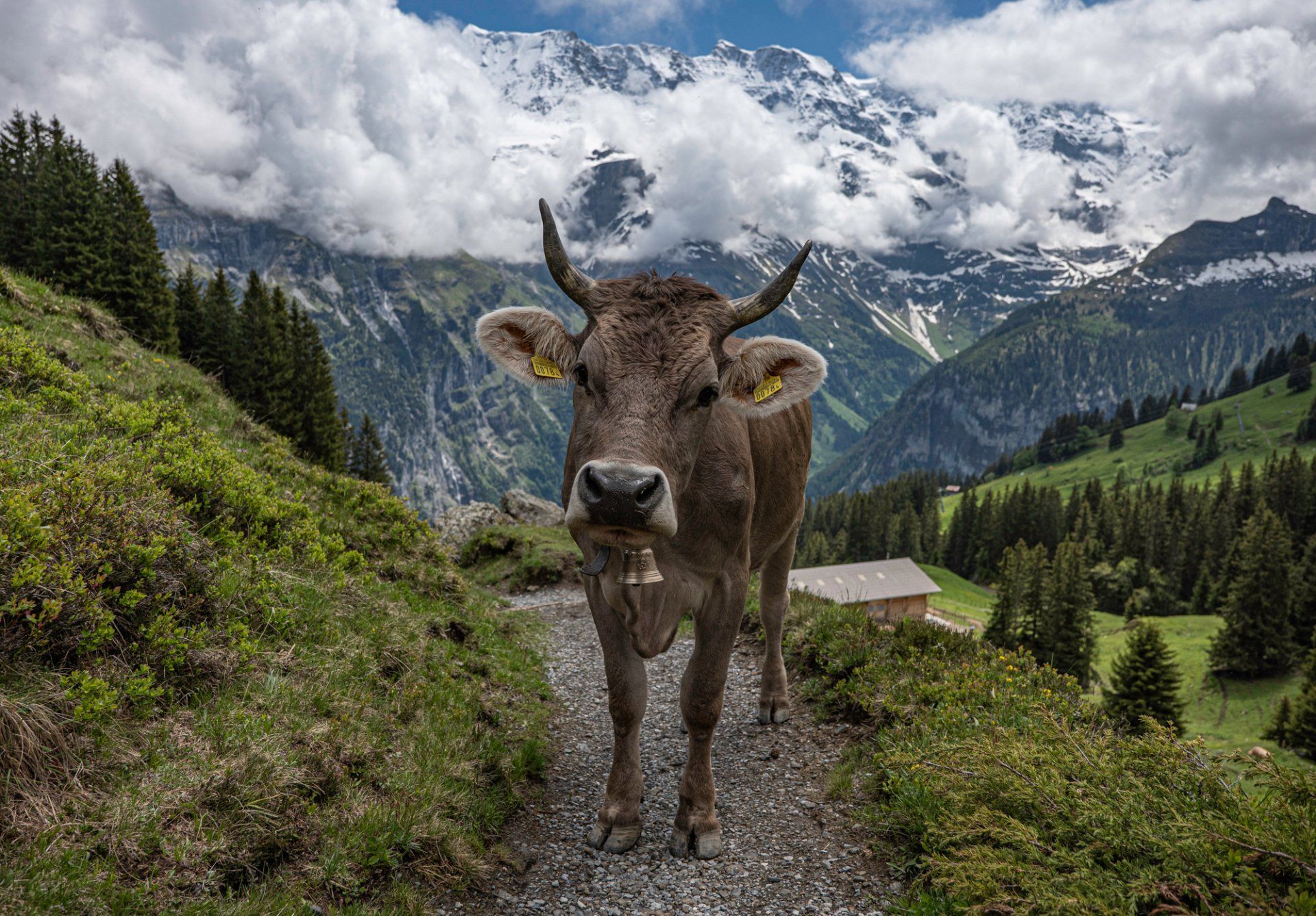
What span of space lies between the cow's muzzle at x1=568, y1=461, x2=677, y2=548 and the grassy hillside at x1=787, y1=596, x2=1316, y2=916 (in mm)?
3262

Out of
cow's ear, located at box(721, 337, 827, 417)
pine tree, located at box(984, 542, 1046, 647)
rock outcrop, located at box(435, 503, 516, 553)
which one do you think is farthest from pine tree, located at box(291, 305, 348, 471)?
pine tree, located at box(984, 542, 1046, 647)

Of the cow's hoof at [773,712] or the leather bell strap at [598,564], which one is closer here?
the leather bell strap at [598,564]

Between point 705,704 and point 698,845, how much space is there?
1276mm

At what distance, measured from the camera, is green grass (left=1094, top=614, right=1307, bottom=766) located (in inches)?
2442

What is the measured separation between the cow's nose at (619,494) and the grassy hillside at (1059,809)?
3.35 m

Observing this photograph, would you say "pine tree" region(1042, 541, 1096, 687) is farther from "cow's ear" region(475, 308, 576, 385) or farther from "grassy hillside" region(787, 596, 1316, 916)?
"cow's ear" region(475, 308, 576, 385)

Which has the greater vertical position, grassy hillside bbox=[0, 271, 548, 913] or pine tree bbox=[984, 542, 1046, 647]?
grassy hillside bbox=[0, 271, 548, 913]

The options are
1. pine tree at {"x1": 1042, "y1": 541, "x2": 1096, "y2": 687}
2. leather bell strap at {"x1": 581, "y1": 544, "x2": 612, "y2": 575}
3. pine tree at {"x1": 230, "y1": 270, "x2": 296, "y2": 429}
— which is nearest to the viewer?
leather bell strap at {"x1": 581, "y1": 544, "x2": 612, "y2": 575}

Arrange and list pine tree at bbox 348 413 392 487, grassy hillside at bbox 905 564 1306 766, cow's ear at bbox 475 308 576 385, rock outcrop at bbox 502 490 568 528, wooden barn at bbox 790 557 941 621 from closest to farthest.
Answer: cow's ear at bbox 475 308 576 385 < rock outcrop at bbox 502 490 568 528 < grassy hillside at bbox 905 564 1306 766 < pine tree at bbox 348 413 392 487 < wooden barn at bbox 790 557 941 621

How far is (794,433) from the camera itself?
8.84 m

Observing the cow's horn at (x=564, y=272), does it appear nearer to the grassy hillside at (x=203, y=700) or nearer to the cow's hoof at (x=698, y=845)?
the grassy hillside at (x=203, y=700)

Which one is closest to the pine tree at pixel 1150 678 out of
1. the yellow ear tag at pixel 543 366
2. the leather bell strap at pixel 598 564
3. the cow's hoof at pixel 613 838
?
the cow's hoof at pixel 613 838

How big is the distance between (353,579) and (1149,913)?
8.68 m

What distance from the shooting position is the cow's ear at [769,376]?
5754 mm
